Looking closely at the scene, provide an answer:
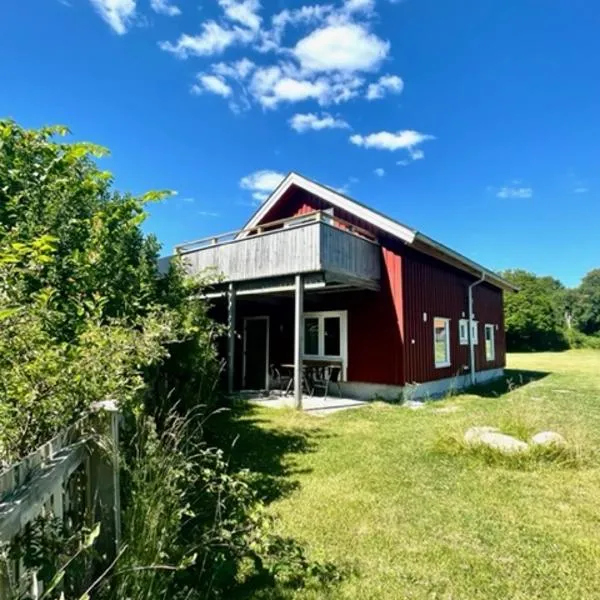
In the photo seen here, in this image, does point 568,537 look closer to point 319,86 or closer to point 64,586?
point 64,586

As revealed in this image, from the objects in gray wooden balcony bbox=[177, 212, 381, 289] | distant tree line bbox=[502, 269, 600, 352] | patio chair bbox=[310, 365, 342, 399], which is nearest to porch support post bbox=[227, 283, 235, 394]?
gray wooden balcony bbox=[177, 212, 381, 289]

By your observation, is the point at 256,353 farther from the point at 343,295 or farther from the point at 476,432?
the point at 476,432

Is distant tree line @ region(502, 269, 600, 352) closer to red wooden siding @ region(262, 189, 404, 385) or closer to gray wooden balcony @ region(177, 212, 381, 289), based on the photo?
red wooden siding @ region(262, 189, 404, 385)

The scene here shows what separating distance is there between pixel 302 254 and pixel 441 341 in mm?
6069

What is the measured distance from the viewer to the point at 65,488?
1831mm

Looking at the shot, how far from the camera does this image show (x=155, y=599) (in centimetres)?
198

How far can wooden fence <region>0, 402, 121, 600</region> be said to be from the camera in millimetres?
1223

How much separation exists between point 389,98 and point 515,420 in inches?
491

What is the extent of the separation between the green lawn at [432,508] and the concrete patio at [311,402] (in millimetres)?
1736

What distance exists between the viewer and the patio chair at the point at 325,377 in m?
11.6

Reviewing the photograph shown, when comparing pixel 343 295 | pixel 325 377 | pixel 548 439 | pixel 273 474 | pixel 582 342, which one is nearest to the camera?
pixel 273 474

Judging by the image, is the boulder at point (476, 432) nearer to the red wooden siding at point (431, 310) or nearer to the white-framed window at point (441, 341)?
the red wooden siding at point (431, 310)

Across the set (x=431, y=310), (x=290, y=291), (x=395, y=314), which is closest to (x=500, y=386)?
(x=431, y=310)

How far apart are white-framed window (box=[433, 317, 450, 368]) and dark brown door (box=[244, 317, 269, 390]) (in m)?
5.45
